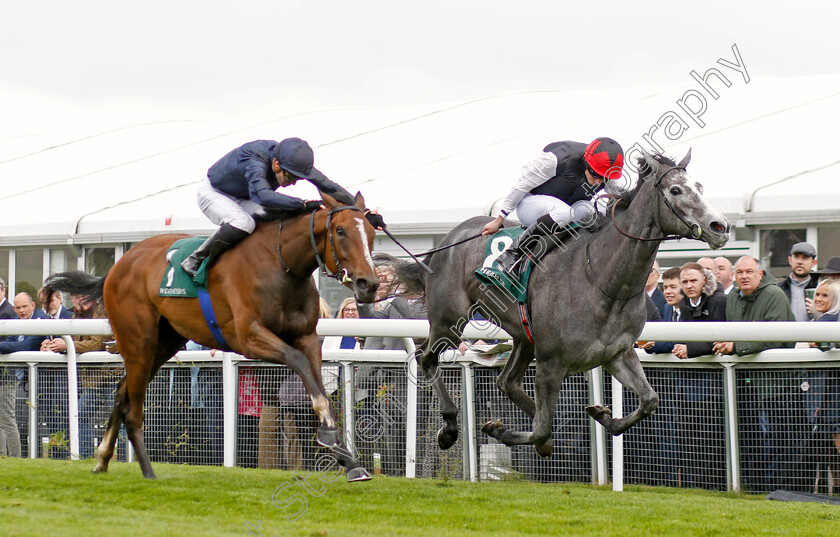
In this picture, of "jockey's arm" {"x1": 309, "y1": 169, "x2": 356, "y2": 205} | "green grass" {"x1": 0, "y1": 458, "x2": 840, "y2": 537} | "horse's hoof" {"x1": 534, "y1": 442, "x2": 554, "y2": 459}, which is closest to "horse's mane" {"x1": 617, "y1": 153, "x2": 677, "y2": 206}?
"horse's hoof" {"x1": 534, "y1": 442, "x2": 554, "y2": 459}

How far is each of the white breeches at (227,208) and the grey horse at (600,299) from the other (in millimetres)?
1492

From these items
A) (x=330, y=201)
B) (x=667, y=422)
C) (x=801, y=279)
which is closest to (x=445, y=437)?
(x=667, y=422)

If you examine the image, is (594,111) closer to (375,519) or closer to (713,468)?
(713,468)

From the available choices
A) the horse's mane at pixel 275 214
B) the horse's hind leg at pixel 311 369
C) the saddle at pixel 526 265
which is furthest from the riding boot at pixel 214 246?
the saddle at pixel 526 265

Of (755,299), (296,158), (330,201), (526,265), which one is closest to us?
(330,201)

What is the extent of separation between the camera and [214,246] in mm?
6234

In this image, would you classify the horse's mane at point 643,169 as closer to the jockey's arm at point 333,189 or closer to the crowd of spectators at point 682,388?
the crowd of spectators at point 682,388

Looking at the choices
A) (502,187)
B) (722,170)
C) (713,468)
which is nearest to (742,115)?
(722,170)

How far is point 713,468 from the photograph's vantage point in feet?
21.4

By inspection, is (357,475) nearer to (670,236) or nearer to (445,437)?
(445,437)

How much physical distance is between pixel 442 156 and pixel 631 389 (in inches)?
280

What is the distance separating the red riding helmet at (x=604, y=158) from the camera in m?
6.16

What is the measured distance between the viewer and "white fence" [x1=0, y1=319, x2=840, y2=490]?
6.21 meters

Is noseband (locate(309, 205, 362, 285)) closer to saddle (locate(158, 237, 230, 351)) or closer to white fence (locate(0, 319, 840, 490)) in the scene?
saddle (locate(158, 237, 230, 351))
